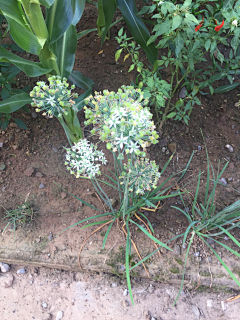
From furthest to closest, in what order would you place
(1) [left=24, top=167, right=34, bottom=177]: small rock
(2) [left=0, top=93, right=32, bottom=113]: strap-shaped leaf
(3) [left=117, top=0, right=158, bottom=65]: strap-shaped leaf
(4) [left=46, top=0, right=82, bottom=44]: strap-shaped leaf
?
(1) [left=24, top=167, right=34, bottom=177]: small rock < (3) [left=117, top=0, right=158, bottom=65]: strap-shaped leaf < (2) [left=0, top=93, right=32, bottom=113]: strap-shaped leaf < (4) [left=46, top=0, right=82, bottom=44]: strap-shaped leaf

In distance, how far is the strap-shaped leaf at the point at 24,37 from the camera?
1243 mm

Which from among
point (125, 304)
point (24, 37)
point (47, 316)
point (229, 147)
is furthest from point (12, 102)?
point (229, 147)

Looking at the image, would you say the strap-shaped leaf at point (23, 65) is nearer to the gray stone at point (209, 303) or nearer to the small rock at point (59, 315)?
the small rock at point (59, 315)

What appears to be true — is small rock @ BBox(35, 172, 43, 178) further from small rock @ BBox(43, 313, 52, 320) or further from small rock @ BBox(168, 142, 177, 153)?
small rock @ BBox(168, 142, 177, 153)

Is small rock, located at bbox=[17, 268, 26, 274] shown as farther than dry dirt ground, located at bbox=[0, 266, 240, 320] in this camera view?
Yes

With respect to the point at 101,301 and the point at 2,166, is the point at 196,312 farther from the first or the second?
the point at 2,166

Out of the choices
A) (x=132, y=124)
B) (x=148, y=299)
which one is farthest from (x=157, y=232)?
(x=132, y=124)

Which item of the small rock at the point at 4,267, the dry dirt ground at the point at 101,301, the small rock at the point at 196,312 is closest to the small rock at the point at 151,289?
the dry dirt ground at the point at 101,301

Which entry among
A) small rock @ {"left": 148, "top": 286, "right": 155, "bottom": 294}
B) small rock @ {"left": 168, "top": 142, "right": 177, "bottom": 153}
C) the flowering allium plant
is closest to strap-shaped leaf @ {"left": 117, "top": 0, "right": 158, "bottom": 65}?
small rock @ {"left": 168, "top": 142, "right": 177, "bottom": 153}

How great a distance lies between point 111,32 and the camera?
94.9 inches

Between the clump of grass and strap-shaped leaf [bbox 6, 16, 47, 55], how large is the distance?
1.13 meters

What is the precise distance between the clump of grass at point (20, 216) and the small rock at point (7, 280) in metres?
0.34

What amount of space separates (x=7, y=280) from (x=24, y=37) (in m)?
1.71

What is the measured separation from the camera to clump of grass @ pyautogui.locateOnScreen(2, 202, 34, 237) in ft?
5.70
